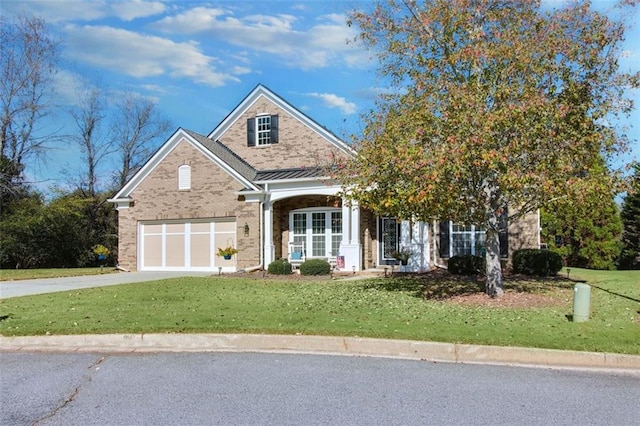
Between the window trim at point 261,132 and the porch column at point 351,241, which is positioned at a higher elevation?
the window trim at point 261,132

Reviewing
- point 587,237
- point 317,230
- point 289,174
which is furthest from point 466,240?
point 587,237

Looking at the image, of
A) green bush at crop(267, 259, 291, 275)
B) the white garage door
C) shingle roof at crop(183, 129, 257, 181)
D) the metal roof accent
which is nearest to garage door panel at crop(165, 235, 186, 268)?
the white garage door

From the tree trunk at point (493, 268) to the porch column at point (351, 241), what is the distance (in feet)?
26.5

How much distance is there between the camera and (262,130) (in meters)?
23.7

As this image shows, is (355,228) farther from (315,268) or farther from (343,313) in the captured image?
(343,313)

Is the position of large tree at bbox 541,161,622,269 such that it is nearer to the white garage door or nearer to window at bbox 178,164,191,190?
the white garage door

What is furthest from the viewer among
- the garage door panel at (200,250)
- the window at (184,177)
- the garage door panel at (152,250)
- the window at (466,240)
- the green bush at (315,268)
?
the garage door panel at (152,250)

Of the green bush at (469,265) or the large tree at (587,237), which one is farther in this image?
→ the large tree at (587,237)

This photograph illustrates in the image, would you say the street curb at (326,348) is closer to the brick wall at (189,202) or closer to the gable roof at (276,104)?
the brick wall at (189,202)

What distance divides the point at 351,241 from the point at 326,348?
41.3ft

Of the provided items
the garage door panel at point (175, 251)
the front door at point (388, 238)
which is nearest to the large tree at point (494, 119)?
the front door at point (388, 238)

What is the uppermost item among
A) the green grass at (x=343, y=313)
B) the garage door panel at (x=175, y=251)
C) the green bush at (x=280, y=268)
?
the garage door panel at (x=175, y=251)

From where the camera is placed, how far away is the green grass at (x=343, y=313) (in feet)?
25.8

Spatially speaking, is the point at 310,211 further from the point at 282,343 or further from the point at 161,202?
the point at 282,343
